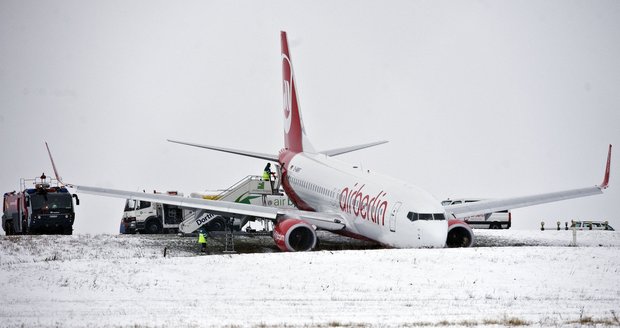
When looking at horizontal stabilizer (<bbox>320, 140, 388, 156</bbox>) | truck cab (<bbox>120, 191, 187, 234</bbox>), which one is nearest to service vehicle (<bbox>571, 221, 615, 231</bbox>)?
horizontal stabilizer (<bbox>320, 140, 388, 156</bbox>)

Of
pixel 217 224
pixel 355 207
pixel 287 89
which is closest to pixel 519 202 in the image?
pixel 355 207

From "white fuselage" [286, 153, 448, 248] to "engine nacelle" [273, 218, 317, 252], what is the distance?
2.39 meters

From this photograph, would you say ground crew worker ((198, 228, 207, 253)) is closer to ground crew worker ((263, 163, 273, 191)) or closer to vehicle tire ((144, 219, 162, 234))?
ground crew worker ((263, 163, 273, 191))

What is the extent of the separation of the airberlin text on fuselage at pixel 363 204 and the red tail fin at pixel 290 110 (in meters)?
13.0

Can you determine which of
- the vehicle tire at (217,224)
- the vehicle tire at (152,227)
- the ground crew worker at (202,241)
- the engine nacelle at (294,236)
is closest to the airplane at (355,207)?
the engine nacelle at (294,236)

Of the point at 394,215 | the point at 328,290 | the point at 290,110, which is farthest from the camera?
the point at 290,110

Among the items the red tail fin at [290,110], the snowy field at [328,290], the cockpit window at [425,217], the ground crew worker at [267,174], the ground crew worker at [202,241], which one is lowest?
the snowy field at [328,290]

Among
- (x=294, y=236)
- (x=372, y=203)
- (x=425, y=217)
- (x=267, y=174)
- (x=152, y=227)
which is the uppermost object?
(x=267, y=174)

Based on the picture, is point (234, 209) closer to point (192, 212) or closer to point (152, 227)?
point (192, 212)

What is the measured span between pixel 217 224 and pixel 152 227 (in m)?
5.65

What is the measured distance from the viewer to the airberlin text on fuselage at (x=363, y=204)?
39844 mm

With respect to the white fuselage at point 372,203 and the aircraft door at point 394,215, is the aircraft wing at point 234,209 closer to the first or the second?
the white fuselage at point 372,203

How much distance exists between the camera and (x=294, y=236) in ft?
140

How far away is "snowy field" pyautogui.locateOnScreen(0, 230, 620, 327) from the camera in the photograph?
22422mm
